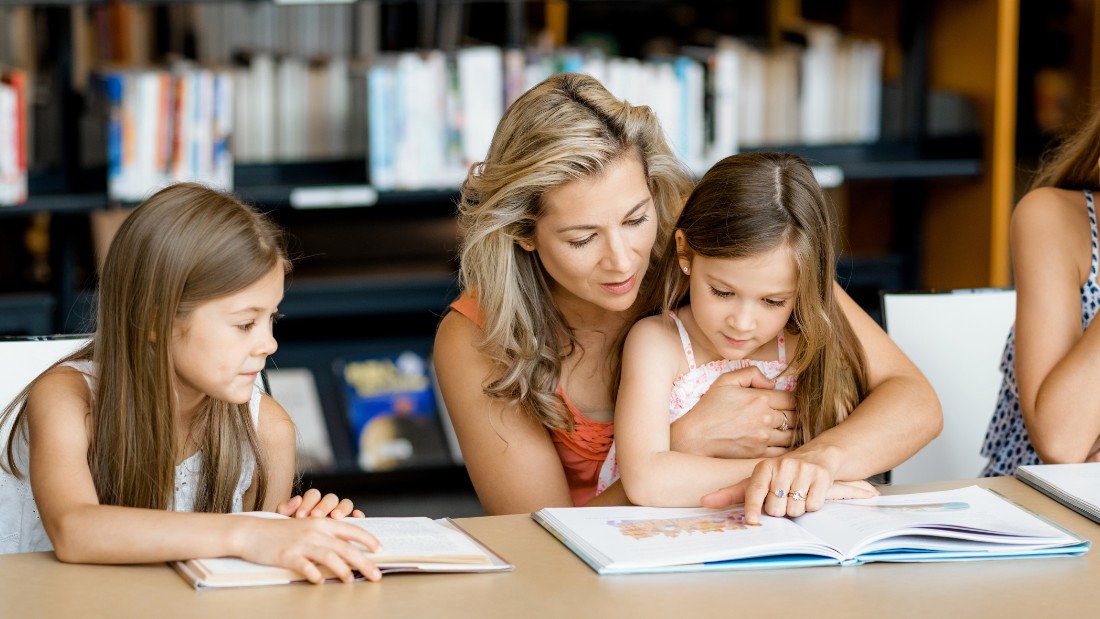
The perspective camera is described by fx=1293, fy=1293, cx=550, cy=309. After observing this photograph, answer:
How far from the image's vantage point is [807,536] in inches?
51.3

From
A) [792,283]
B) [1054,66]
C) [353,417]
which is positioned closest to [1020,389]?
[792,283]

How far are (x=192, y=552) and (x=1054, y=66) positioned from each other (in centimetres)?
416

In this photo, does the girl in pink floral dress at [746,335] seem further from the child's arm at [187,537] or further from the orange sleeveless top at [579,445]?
the child's arm at [187,537]

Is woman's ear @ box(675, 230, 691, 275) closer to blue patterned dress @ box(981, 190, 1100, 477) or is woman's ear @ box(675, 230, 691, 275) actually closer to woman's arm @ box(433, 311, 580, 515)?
woman's arm @ box(433, 311, 580, 515)

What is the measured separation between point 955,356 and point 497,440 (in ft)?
2.57

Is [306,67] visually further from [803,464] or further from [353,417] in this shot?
[803,464]

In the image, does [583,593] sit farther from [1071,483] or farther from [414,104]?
[414,104]

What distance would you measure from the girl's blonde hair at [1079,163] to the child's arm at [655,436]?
2.25 feet

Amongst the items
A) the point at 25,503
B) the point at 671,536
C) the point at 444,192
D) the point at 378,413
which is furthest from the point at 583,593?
the point at 378,413

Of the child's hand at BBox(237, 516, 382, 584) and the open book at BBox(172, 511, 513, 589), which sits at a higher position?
the child's hand at BBox(237, 516, 382, 584)

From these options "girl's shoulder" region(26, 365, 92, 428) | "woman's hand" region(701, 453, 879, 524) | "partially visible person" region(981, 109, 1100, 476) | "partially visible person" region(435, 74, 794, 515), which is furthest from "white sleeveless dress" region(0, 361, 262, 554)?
"partially visible person" region(981, 109, 1100, 476)

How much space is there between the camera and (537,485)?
1.72 metres

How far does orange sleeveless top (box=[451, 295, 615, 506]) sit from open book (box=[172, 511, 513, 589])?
0.43 meters

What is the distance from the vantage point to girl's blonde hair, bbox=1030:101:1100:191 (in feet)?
6.08
